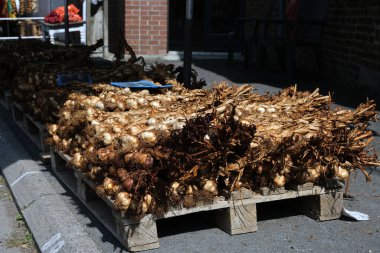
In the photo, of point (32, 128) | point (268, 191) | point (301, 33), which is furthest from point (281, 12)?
point (268, 191)

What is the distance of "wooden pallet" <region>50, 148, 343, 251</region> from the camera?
3.86 metres

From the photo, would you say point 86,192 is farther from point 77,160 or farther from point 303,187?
point 303,187

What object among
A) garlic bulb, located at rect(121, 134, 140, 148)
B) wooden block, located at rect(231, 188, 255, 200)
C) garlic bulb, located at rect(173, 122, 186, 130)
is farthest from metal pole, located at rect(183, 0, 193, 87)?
wooden block, located at rect(231, 188, 255, 200)

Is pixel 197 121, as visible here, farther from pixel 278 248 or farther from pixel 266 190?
pixel 278 248

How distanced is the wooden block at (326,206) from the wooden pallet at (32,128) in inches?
106

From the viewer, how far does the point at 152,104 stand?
5211 mm

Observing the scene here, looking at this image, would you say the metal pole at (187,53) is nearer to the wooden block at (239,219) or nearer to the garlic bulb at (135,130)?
the garlic bulb at (135,130)

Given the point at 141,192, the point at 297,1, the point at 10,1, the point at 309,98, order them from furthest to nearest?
the point at 10,1 → the point at 297,1 → the point at 309,98 → the point at 141,192

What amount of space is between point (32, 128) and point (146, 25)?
7.78 m

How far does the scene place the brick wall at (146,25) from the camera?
46.8ft

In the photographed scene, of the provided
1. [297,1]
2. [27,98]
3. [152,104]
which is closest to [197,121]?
[152,104]

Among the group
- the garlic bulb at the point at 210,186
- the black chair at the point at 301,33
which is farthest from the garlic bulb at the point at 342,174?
the black chair at the point at 301,33

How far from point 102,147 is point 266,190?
3.87 feet

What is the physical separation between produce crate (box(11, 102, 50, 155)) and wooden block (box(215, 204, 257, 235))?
7.83 ft
